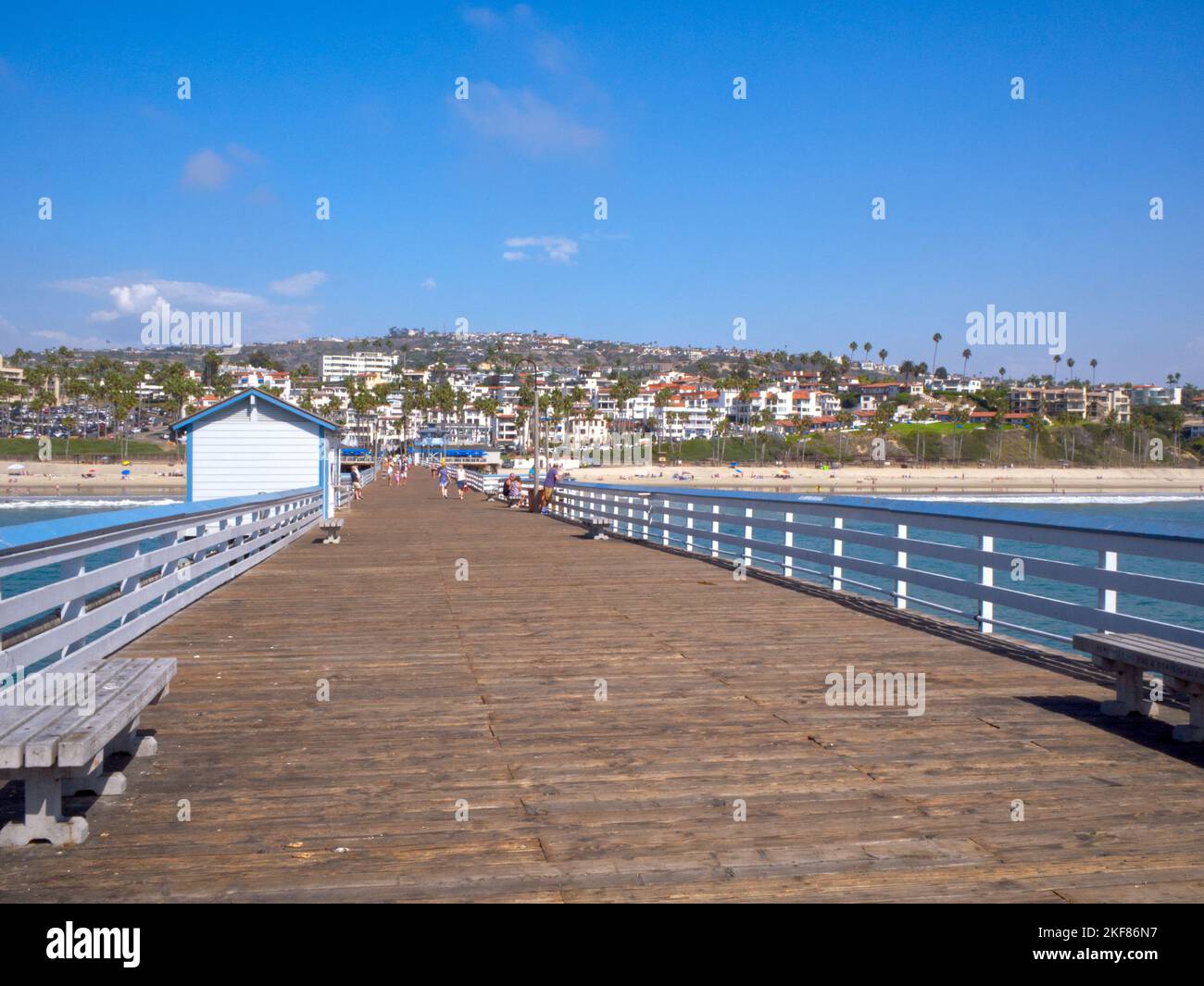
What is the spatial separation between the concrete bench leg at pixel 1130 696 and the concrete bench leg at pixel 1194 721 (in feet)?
1.77

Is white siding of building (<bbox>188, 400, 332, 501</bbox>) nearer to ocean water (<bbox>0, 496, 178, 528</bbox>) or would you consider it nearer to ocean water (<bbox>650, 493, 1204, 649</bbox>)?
ocean water (<bbox>650, 493, 1204, 649</bbox>)

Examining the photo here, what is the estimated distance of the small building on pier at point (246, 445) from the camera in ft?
81.0

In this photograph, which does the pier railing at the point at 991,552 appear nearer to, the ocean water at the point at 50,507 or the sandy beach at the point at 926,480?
the ocean water at the point at 50,507

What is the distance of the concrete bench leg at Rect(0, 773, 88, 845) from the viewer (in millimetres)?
4199

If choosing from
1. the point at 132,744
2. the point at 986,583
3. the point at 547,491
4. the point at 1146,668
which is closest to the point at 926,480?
the point at 547,491

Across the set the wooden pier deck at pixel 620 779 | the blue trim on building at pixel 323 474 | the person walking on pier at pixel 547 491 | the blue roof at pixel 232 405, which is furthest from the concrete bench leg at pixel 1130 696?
the person walking on pier at pixel 547 491

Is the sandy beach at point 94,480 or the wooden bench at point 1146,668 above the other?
the wooden bench at point 1146,668

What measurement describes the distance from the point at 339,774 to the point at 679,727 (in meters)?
1.99

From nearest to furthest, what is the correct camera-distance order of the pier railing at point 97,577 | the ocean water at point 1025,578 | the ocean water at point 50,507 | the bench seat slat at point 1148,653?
the bench seat slat at point 1148,653
the pier railing at point 97,577
the ocean water at point 1025,578
the ocean water at point 50,507

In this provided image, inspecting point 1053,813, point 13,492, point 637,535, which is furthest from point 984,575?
→ point 13,492

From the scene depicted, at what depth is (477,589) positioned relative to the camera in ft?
44.0
